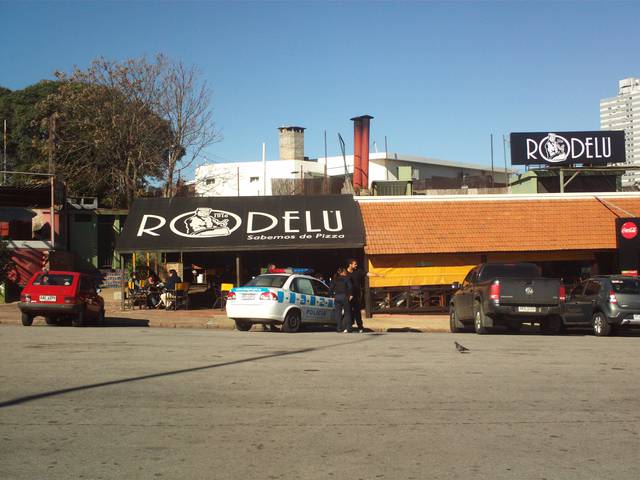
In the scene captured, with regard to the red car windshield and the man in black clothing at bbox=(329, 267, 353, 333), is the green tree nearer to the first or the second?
the red car windshield

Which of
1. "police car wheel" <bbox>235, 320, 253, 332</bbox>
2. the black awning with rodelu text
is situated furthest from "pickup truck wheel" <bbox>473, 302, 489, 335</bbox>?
the black awning with rodelu text

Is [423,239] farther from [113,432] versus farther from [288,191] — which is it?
[288,191]

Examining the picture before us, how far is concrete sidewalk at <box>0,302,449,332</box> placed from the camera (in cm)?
2394

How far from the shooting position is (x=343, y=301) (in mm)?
20531

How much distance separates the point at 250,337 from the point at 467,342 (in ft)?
15.3

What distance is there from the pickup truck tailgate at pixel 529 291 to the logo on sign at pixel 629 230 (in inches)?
407

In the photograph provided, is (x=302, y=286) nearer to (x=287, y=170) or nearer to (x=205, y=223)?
(x=205, y=223)

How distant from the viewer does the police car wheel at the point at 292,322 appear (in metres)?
20.2

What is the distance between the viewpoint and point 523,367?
11.7 meters

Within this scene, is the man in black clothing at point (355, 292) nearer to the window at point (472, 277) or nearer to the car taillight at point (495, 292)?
the window at point (472, 277)

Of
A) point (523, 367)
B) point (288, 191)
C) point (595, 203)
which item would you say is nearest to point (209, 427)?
point (523, 367)

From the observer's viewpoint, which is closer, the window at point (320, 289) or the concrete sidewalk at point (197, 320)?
the window at point (320, 289)

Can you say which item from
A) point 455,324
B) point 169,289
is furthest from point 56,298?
point 455,324

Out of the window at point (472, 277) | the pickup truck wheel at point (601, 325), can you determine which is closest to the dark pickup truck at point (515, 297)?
the window at point (472, 277)
